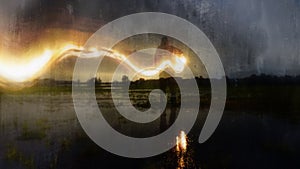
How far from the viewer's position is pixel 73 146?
10.6m

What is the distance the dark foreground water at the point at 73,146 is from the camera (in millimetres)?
9078

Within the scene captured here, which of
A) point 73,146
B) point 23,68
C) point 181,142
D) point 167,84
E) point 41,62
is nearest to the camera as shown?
point 23,68

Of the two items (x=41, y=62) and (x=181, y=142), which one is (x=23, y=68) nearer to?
(x=41, y=62)

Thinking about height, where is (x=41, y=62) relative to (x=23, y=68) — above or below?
above

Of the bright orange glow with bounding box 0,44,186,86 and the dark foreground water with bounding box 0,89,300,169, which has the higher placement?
the bright orange glow with bounding box 0,44,186,86

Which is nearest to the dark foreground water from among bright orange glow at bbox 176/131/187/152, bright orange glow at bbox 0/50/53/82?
bright orange glow at bbox 176/131/187/152

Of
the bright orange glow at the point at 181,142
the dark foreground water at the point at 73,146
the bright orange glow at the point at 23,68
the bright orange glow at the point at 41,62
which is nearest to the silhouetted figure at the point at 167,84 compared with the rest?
the bright orange glow at the point at 41,62

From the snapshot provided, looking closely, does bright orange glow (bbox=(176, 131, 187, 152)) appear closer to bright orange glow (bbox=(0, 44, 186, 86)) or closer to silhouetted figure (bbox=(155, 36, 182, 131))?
silhouetted figure (bbox=(155, 36, 182, 131))

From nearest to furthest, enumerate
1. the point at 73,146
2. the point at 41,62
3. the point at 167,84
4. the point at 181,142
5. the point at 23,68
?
the point at 23,68 → the point at 73,146 → the point at 41,62 → the point at 181,142 → the point at 167,84

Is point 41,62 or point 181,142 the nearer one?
point 41,62

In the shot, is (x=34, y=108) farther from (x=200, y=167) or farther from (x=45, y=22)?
(x=200, y=167)

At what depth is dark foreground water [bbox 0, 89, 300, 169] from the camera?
9078mm

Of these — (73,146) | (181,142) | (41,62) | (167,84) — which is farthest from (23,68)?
(167,84)

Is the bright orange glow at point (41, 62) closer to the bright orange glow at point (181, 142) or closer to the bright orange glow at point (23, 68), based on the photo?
the bright orange glow at point (23, 68)
